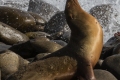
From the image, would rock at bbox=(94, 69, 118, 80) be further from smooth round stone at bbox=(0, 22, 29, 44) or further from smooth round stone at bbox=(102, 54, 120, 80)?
smooth round stone at bbox=(0, 22, 29, 44)

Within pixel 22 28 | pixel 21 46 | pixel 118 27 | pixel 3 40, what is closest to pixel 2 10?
pixel 22 28

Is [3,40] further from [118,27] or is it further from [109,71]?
[118,27]

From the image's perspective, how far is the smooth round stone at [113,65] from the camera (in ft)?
20.8

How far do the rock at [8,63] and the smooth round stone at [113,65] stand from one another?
54.5 inches

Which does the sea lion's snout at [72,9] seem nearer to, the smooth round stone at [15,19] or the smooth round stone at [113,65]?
the smooth round stone at [113,65]

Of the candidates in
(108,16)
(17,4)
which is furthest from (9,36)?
(17,4)

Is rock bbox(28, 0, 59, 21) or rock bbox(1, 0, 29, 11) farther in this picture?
rock bbox(1, 0, 29, 11)

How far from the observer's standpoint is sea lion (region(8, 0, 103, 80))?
587cm

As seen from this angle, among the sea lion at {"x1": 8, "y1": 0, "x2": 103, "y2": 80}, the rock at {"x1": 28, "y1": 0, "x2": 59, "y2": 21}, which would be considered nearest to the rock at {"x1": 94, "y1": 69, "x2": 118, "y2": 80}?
the sea lion at {"x1": 8, "y1": 0, "x2": 103, "y2": 80}

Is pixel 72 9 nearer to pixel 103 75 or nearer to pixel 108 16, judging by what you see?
pixel 103 75

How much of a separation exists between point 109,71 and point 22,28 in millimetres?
5467

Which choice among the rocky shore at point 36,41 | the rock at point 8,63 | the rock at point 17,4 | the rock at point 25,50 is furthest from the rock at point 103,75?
the rock at point 17,4

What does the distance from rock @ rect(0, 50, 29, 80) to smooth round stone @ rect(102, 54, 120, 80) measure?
1.38 metres

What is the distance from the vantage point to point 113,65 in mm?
6438
